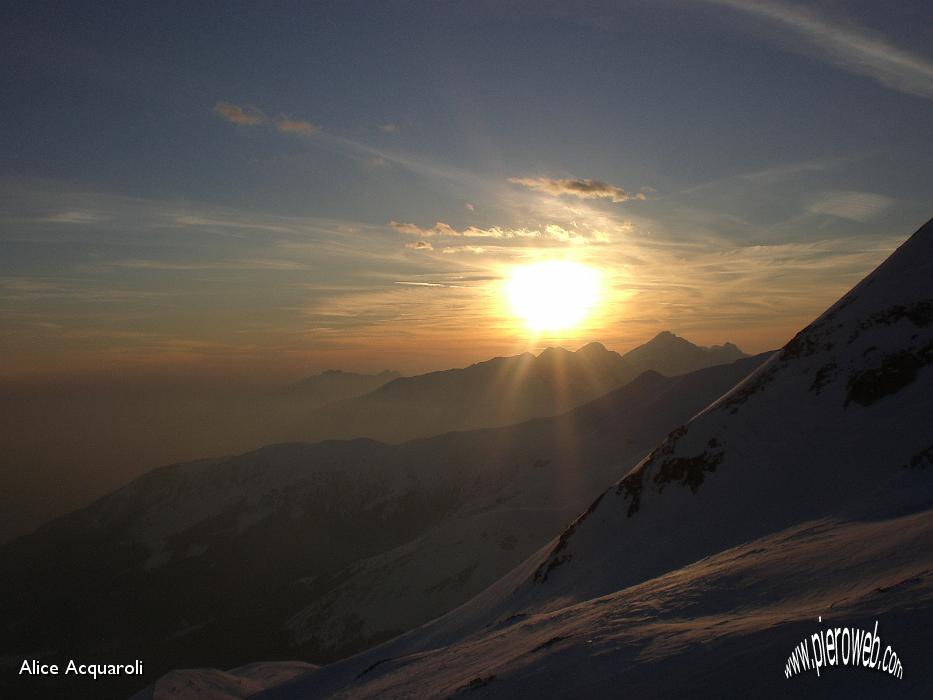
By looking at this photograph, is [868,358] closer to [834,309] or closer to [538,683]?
[834,309]

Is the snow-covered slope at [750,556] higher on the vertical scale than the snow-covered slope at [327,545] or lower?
higher

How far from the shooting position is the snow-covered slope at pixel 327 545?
330 feet

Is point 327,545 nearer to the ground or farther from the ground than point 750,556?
nearer to the ground

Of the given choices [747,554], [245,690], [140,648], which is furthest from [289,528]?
[747,554]

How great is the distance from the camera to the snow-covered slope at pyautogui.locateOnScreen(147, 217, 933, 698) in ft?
37.2

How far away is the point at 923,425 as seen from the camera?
30984 mm

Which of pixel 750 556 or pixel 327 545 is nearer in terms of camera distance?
pixel 750 556

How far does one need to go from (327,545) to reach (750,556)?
6259 inches

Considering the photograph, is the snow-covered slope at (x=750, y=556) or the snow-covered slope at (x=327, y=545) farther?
the snow-covered slope at (x=327, y=545)

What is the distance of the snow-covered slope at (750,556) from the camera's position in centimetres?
1134

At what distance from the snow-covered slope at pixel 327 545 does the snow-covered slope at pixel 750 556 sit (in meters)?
56.6

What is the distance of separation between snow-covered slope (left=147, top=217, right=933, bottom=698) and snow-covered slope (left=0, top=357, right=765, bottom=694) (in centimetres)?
5661

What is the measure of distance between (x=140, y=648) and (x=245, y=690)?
102 meters

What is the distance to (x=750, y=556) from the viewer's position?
2234cm
